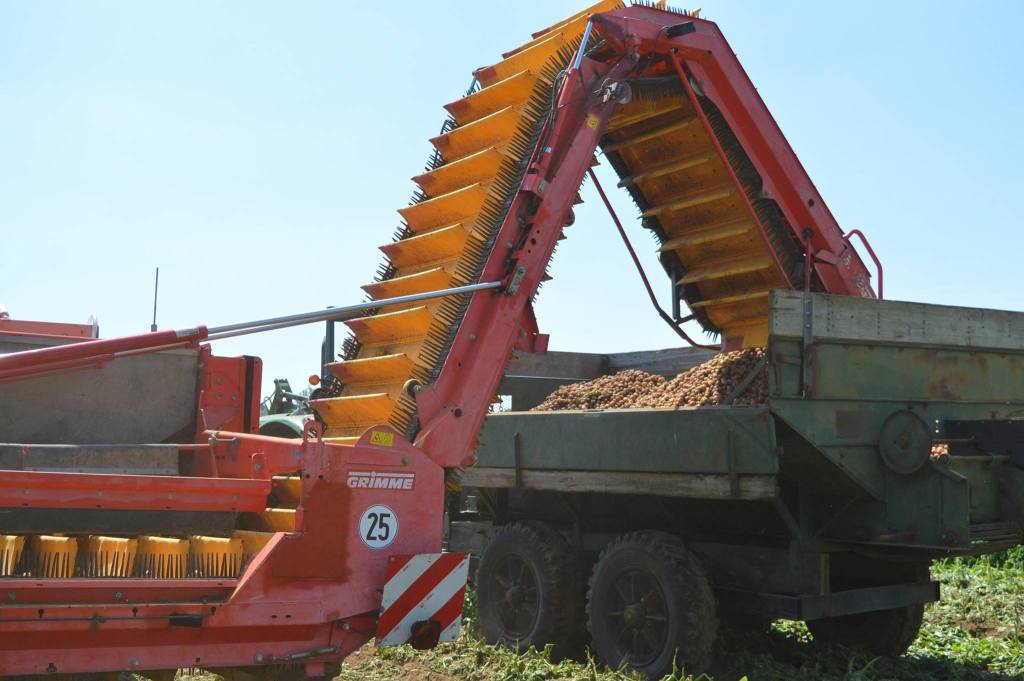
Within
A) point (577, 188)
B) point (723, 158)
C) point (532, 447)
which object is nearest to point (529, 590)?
point (532, 447)

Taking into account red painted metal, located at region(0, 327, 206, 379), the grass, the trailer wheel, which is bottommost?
the grass

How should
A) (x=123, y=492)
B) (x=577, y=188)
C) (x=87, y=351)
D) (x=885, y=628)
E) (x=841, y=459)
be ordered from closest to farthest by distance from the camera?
(x=123, y=492)
(x=87, y=351)
(x=841, y=459)
(x=577, y=188)
(x=885, y=628)

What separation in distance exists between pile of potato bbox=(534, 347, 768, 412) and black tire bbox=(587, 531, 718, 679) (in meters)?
0.99

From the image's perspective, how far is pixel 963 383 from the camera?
21.1 ft

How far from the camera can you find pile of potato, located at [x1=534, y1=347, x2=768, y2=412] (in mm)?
6832

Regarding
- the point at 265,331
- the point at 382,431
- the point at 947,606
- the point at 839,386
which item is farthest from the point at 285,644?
the point at 947,606

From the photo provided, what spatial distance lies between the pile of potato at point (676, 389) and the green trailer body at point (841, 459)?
527mm

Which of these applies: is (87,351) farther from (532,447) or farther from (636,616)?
(636,616)

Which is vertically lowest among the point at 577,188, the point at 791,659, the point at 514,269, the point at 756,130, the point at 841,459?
the point at 791,659

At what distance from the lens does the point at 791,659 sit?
7.10 meters

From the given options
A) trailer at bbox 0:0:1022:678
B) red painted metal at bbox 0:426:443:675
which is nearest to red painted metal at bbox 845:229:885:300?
trailer at bbox 0:0:1022:678

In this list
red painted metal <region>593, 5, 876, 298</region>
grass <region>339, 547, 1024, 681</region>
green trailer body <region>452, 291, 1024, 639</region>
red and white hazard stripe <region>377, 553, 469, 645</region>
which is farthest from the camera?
red painted metal <region>593, 5, 876, 298</region>

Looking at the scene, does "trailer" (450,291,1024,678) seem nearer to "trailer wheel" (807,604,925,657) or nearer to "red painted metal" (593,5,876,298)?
"trailer wheel" (807,604,925,657)

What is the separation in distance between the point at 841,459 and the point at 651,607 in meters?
1.54
